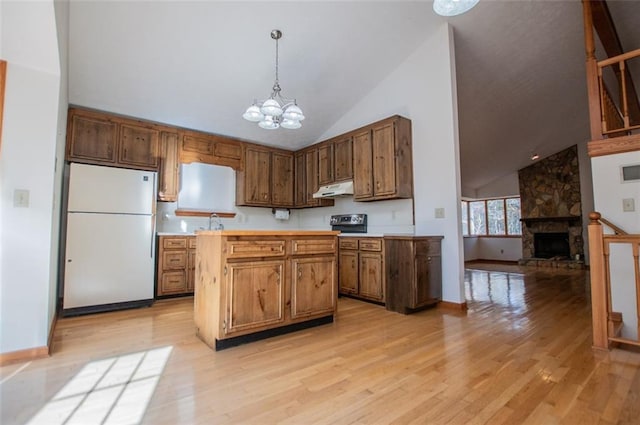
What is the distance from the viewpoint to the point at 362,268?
13.8ft

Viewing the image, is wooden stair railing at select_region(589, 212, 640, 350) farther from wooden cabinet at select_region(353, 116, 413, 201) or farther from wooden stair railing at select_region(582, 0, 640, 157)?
wooden cabinet at select_region(353, 116, 413, 201)

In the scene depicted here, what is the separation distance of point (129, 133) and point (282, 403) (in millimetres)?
4255

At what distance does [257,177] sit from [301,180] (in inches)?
33.1

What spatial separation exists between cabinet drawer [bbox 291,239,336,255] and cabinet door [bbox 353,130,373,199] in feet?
5.24

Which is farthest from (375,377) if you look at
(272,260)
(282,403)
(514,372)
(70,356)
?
(70,356)

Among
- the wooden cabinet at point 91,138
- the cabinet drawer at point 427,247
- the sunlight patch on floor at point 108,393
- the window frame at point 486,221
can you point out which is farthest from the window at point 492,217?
the sunlight patch on floor at point 108,393

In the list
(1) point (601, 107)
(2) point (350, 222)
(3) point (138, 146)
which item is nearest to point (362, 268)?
(2) point (350, 222)

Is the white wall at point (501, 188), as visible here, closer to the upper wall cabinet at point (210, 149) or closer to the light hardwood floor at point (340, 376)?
the light hardwood floor at point (340, 376)

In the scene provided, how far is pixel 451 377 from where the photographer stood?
1971 mm

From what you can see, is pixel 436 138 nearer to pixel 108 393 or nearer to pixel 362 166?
A: pixel 362 166

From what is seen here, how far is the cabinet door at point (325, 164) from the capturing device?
17.2 ft

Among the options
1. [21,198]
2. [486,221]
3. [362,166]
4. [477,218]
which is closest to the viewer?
[21,198]

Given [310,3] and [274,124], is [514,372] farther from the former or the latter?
[310,3]

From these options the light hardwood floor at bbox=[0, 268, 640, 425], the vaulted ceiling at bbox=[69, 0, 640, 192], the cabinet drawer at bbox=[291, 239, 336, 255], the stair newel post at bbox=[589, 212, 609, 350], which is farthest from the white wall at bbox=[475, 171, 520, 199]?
the cabinet drawer at bbox=[291, 239, 336, 255]
